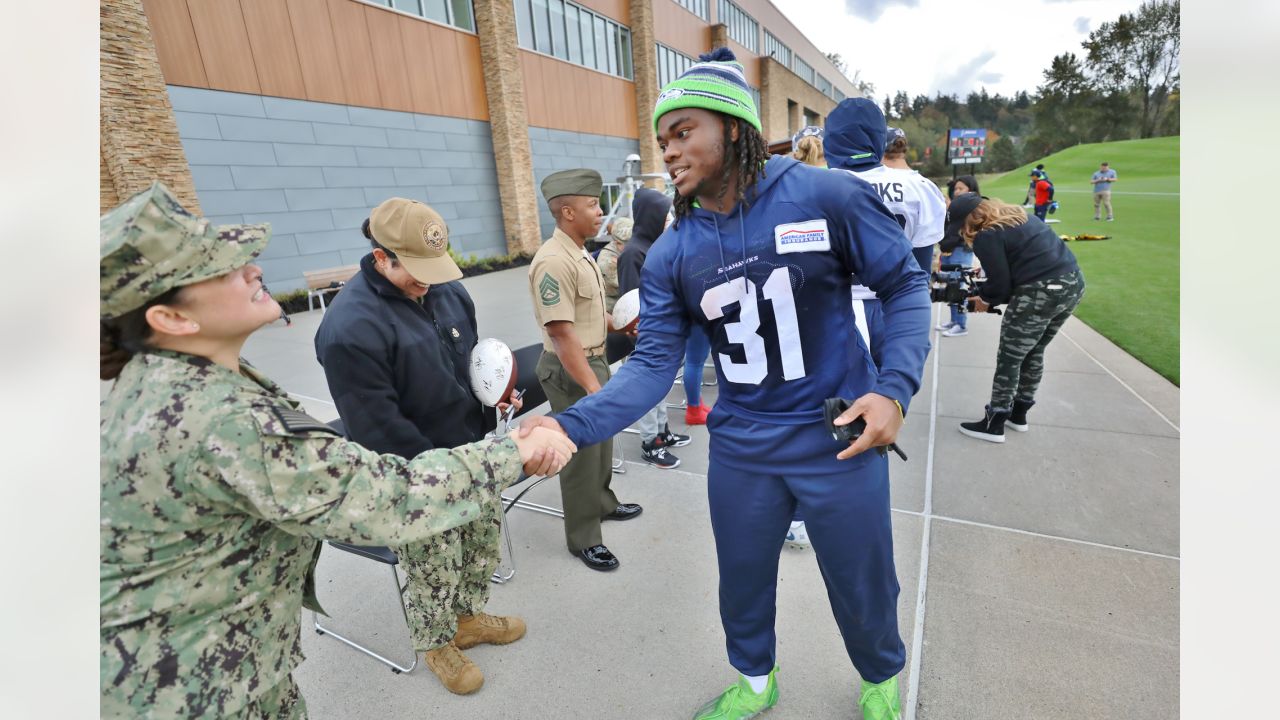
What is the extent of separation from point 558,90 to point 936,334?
15265 millimetres

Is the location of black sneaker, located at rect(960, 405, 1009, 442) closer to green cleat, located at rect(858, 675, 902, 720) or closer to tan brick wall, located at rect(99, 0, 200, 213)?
green cleat, located at rect(858, 675, 902, 720)

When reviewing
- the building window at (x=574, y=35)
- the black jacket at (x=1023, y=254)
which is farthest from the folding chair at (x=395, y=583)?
the building window at (x=574, y=35)

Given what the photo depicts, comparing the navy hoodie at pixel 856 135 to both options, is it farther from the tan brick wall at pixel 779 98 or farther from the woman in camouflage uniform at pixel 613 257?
the tan brick wall at pixel 779 98

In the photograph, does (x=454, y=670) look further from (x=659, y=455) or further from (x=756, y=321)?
(x=659, y=455)

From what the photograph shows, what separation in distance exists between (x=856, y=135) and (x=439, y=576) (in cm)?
334

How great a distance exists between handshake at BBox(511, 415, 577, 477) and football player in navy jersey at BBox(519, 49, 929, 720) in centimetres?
7

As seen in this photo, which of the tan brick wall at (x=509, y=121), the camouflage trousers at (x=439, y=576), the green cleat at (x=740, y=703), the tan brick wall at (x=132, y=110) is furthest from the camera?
the tan brick wall at (x=509, y=121)

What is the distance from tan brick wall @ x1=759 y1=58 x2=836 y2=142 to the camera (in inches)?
1362

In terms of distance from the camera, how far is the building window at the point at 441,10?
1371cm

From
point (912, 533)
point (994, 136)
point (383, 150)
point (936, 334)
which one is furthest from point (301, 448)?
point (994, 136)

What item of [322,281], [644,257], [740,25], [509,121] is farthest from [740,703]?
[740,25]

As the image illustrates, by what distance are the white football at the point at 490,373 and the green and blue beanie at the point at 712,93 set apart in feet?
4.46
